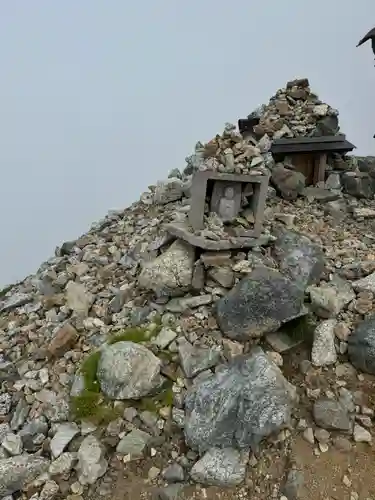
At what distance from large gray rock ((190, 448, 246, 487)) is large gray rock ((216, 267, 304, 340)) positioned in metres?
1.89

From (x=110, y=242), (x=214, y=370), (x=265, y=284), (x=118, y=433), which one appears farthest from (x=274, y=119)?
(x=118, y=433)

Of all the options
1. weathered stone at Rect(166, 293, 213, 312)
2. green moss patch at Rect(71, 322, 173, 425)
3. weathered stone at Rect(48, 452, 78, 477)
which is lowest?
weathered stone at Rect(48, 452, 78, 477)

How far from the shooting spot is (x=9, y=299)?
10.9 meters

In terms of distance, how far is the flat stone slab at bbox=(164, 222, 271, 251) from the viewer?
26.6 feet

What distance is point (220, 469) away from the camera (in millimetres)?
6047

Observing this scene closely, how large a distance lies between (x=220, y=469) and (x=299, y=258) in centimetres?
422

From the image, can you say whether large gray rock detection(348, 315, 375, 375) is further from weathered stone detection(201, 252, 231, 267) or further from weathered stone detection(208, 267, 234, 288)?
weathered stone detection(201, 252, 231, 267)

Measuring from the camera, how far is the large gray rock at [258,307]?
24.0 ft

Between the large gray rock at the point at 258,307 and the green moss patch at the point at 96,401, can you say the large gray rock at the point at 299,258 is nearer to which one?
the large gray rock at the point at 258,307

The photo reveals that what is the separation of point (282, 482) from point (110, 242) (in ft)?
22.8

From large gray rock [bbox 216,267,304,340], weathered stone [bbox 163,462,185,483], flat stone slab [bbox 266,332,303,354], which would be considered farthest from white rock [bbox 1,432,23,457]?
flat stone slab [bbox 266,332,303,354]

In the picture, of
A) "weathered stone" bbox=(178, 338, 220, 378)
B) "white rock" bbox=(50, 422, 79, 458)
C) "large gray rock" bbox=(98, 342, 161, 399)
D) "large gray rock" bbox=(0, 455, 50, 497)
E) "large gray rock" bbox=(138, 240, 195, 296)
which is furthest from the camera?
"large gray rock" bbox=(138, 240, 195, 296)

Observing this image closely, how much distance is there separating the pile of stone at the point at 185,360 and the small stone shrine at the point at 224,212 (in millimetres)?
224

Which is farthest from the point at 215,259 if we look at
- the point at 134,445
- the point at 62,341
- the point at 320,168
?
the point at 320,168
